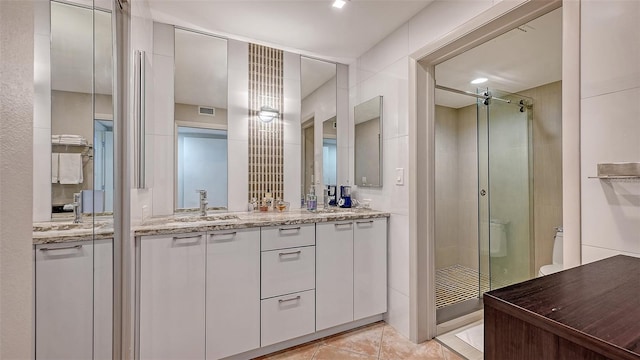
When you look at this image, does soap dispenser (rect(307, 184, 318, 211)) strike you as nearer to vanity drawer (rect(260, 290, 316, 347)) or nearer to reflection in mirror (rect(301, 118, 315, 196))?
reflection in mirror (rect(301, 118, 315, 196))

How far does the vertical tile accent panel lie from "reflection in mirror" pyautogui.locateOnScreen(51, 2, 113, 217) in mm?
1288

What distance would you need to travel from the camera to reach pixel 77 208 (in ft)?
2.62

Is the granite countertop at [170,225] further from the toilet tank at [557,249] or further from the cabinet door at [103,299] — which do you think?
the toilet tank at [557,249]

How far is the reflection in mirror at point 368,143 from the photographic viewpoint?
238 centimetres

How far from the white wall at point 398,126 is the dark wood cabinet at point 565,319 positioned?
139cm

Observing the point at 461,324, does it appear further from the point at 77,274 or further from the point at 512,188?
the point at 77,274

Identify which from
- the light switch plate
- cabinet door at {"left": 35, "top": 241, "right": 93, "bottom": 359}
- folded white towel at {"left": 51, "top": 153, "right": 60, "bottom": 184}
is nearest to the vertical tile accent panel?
the light switch plate

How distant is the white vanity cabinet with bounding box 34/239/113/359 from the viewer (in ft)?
1.93

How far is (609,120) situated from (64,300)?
1.93m

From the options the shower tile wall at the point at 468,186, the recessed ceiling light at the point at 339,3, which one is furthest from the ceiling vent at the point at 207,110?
the shower tile wall at the point at 468,186

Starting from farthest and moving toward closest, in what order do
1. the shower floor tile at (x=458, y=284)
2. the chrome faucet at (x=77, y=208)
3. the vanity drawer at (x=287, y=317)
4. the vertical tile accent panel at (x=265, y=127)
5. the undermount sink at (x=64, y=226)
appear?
the shower floor tile at (x=458, y=284)
the vertical tile accent panel at (x=265, y=127)
the vanity drawer at (x=287, y=317)
the chrome faucet at (x=77, y=208)
the undermount sink at (x=64, y=226)

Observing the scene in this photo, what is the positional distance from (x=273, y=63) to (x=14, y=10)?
2232 millimetres

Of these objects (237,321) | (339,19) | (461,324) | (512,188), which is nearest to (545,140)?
(512,188)

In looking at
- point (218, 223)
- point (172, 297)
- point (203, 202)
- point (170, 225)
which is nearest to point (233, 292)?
point (172, 297)
